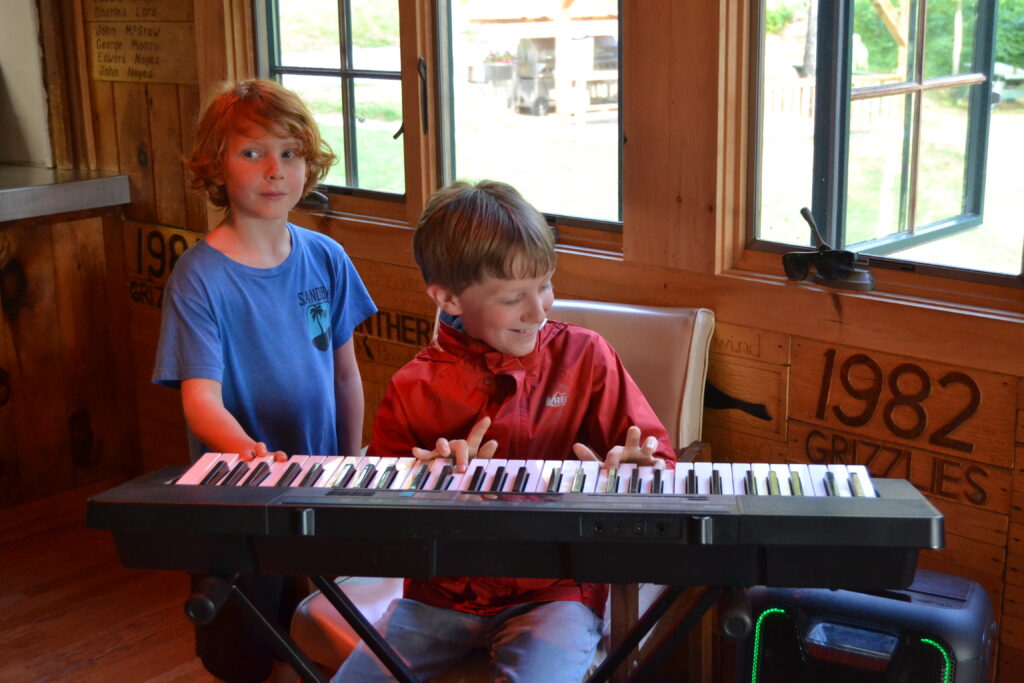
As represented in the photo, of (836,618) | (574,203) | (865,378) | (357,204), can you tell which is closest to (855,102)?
(865,378)

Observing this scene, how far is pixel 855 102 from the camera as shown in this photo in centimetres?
227

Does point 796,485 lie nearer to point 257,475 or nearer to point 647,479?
point 647,479

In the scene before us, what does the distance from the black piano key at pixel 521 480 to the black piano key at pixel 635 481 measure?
14 centimetres

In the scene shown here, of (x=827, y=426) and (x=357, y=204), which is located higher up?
(x=357, y=204)

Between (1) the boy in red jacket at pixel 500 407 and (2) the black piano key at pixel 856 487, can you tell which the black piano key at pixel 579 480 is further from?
(2) the black piano key at pixel 856 487

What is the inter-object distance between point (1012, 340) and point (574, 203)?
1.10 metres

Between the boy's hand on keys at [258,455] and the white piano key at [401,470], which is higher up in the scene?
the boy's hand on keys at [258,455]

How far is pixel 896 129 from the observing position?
2260 mm

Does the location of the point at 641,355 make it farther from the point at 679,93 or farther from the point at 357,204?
the point at 357,204

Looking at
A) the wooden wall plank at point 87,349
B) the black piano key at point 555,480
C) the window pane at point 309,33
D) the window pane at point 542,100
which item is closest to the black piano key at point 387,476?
the black piano key at point 555,480

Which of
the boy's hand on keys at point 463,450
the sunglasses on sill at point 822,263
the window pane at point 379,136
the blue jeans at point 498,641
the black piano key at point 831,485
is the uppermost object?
the window pane at point 379,136

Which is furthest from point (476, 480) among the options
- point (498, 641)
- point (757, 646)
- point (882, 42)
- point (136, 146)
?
point (136, 146)

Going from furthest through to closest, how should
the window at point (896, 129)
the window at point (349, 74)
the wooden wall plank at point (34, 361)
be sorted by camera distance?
the wooden wall plank at point (34, 361) < the window at point (349, 74) < the window at point (896, 129)

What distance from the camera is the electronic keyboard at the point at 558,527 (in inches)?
49.8
